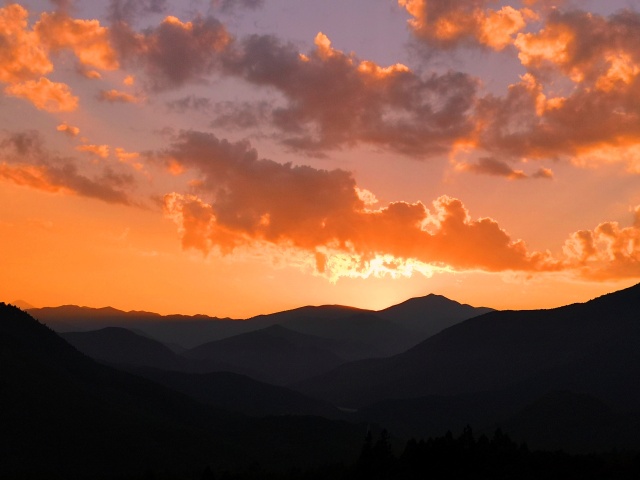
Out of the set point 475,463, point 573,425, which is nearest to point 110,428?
point 475,463

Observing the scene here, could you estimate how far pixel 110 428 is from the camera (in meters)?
125

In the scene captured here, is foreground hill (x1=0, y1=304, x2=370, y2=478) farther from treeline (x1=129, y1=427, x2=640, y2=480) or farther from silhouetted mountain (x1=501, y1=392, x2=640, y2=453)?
silhouetted mountain (x1=501, y1=392, x2=640, y2=453)

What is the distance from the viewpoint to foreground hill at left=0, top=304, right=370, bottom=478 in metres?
114

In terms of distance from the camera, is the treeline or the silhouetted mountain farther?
the silhouetted mountain

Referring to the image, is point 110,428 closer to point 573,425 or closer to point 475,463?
point 475,463

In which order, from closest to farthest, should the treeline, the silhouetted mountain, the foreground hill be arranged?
the treeline → the foreground hill → the silhouetted mountain

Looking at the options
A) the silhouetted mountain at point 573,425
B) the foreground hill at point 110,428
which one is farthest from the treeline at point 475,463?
the silhouetted mountain at point 573,425

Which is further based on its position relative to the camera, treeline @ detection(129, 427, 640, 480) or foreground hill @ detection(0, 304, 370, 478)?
foreground hill @ detection(0, 304, 370, 478)

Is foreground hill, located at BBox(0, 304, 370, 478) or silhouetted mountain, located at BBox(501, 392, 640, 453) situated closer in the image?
foreground hill, located at BBox(0, 304, 370, 478)

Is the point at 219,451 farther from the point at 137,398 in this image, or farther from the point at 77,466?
the point at 137,398

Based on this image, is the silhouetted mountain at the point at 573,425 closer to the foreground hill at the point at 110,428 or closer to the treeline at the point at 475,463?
the foreground hill at the point at 110,428

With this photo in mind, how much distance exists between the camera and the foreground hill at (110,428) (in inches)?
4486

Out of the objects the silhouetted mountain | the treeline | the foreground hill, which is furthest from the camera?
the silhouetted mountain

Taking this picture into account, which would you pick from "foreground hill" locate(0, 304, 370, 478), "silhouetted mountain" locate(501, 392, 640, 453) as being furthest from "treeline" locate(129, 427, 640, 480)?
"silhouetted mountain" locate(501, 392, 640, 453)
